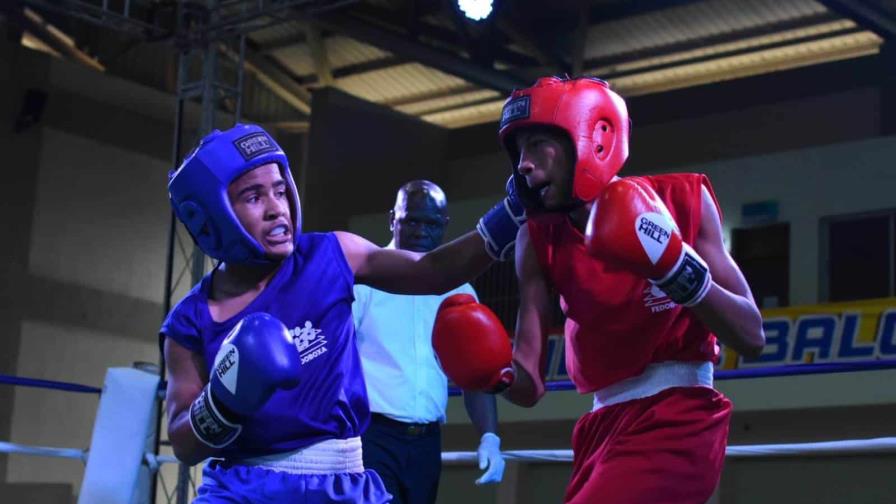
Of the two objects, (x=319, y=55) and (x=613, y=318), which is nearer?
(x=613, y=318)

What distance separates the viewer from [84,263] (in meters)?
11.0

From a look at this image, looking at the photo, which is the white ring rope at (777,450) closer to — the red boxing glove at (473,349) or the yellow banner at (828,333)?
the red boxing glove at (473,349)

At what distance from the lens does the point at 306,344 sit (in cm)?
203

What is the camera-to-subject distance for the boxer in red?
195cm

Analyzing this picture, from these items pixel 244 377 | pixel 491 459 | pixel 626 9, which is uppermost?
pixel 626 9

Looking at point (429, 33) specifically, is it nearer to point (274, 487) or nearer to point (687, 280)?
point (274, 487)

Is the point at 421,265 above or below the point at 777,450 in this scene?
above

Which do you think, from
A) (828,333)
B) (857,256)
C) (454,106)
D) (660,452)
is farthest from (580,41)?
(660,452)

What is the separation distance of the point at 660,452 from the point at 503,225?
1.53 feet

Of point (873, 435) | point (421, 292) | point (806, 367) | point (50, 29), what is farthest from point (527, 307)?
point (50, 29)

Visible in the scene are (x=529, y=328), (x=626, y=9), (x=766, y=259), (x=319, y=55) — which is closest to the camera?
(x=529, y=328)

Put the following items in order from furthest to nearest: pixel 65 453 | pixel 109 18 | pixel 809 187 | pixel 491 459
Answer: pixel 809 187
pixel 109 18
pixel 65 453
pixel 491 459

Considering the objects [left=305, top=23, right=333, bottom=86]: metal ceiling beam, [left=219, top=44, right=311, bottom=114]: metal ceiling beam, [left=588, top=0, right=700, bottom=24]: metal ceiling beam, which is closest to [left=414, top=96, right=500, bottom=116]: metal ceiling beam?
[left=305, top=23, right=333, bottom=86]: metal ceiling beam

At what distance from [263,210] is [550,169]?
18.8 inches
